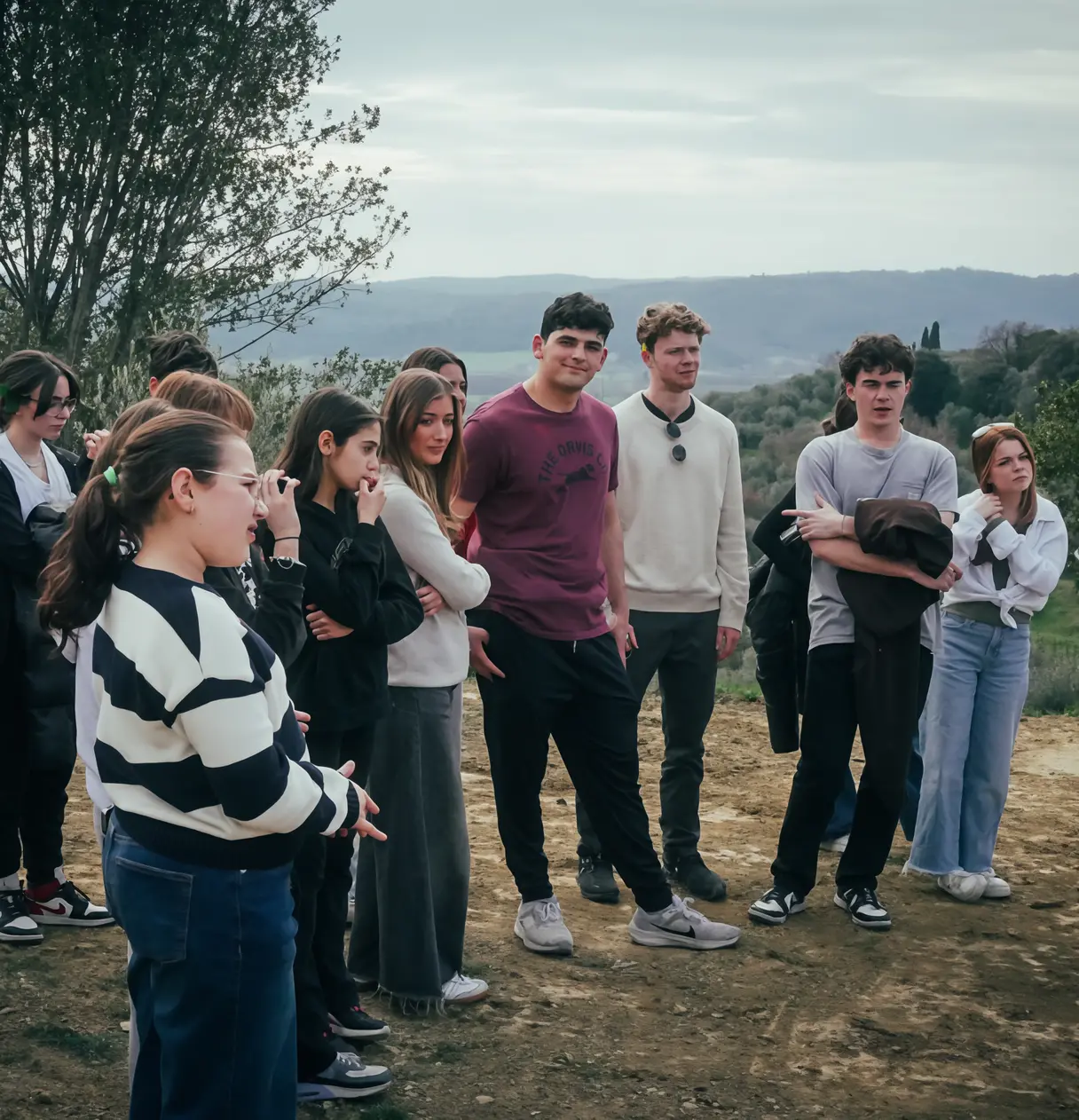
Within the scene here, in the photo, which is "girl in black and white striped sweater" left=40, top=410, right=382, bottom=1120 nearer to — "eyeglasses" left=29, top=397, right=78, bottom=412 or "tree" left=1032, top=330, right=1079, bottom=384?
"eyeglasses" left=29, top=397, right=78, bottom=412

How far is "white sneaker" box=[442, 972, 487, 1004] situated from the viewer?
4.36 meters

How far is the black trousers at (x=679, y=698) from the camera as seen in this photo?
5.57 meters

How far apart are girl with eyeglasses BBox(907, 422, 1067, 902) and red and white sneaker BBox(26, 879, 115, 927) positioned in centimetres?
328

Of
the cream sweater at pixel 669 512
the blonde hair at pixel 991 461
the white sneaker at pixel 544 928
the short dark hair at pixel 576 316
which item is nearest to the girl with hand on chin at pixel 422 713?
the white sneaker at pixel 544 928

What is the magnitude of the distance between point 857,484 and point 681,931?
5.72 feet

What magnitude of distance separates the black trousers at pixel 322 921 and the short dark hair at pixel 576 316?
1.67m

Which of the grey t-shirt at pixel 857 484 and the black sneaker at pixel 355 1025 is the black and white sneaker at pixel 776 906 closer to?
the grey t-shirt at pixel 857 484

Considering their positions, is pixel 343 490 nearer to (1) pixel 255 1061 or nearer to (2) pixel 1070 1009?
(1) pixel 255 1061

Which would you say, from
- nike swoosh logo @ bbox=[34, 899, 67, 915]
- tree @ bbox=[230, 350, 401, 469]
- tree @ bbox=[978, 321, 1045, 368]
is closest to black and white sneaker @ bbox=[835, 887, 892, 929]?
nike swoosh logo @ bbox=[34, 899, 67, 915]

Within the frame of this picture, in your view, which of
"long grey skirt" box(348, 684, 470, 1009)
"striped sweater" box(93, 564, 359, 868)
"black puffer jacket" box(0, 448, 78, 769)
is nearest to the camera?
A: "striped sweater" box(93, 564, 359, 868)

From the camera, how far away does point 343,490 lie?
390 centimetres

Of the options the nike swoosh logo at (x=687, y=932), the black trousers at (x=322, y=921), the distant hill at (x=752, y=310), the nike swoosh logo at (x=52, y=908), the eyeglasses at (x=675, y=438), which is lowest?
the nike swoosh logo at (x=687, y=932)

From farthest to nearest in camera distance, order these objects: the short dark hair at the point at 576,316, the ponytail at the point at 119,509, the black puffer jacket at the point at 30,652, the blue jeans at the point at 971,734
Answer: the blue jeans at the point at 971,734 < the short dark hair at the point at 576,316 < the black puffer jacket at the point at 30,652 < the ponytail at the point at 119,509

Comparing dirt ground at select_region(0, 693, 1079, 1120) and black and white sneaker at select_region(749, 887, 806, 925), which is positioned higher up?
black and white sneaker at select_region(749, 887, 806, 925)
